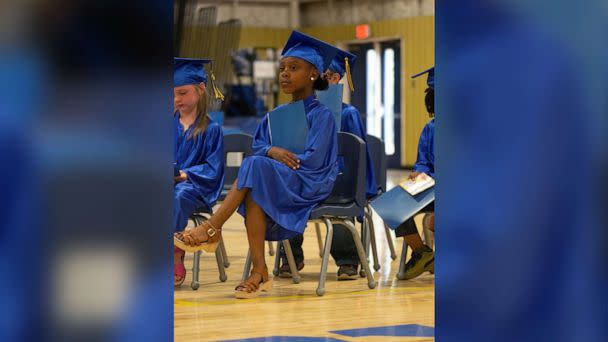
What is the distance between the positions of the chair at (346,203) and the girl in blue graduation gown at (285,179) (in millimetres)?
104

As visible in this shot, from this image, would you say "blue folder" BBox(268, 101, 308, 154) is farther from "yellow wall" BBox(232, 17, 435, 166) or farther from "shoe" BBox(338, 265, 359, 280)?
"yellow wall" BBox(232, 17, 435, 166)

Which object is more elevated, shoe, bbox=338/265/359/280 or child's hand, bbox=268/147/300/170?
child's hand, bbox=268/147/300/170

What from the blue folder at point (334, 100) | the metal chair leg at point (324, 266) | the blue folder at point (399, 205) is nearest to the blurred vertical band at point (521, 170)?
the metal chair leg at point (324, 266)

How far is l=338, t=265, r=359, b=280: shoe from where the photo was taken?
579cm

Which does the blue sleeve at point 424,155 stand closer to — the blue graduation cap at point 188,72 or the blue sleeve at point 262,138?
the blue sleeve at point 262,138

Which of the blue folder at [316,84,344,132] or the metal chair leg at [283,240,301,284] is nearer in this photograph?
the metal chair leg at [283,240,301,284]

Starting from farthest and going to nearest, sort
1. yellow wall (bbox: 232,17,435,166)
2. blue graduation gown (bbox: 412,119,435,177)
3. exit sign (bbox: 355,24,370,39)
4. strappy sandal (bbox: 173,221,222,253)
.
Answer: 1. exit sign (bbox: 355,24,370,39)
2. yellow wall (bbox: 232,17,435,166)
3. blue graduation gown (bbox: 412,119,435,177)
4. strappy sandal (bbox: 173,221,222,253)

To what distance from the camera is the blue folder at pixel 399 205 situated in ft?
17.8

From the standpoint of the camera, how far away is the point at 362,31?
1970 centimetres

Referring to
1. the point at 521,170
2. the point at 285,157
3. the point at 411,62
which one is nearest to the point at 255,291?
the point at 285,157

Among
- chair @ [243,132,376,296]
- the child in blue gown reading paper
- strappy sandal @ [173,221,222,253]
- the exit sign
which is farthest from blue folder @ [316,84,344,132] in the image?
the exit sign

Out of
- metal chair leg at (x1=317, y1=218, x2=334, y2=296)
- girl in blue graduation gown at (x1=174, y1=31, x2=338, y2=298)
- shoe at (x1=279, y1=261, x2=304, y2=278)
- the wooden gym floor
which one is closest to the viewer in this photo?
the wooden gym floor

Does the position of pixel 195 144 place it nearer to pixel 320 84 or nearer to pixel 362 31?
pixel 320 84

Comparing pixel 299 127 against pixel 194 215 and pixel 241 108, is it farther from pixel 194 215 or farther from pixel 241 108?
pixel 241 108
